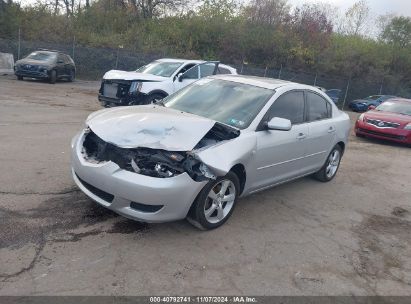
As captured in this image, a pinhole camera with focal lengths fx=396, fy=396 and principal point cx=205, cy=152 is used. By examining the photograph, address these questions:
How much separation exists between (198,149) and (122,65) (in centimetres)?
2202

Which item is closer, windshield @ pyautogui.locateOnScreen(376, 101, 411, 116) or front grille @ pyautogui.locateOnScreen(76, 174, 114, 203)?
front grille @ pyautogui.locateOnScreen(76, 174, 114, 203)

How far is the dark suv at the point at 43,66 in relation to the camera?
59.5 ft

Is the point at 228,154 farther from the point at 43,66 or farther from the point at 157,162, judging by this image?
the point at 43,66

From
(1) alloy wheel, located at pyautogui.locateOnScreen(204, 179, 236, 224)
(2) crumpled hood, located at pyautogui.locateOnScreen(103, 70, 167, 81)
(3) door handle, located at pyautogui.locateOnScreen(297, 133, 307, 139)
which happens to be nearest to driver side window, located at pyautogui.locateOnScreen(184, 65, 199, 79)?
(2) crumpled hood, located at pyautogui.locateOnScreen(103, 70, 167, 81)

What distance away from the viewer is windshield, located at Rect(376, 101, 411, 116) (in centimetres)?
1295

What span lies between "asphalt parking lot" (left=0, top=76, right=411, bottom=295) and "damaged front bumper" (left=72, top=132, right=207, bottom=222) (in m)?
0.32

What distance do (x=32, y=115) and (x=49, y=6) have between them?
77.4ft

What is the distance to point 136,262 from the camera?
364 centimetres

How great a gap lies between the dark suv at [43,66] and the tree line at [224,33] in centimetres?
675

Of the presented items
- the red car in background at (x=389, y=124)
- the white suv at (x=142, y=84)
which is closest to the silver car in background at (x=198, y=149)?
the white suv at (x=142, y=84)

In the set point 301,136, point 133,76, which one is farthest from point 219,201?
point 133,76

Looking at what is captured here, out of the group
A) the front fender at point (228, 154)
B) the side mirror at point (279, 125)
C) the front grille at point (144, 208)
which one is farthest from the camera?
the side mirror at point (279, 125)

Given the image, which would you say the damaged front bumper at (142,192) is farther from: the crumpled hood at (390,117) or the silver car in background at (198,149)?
the crumpled hood at (390,117)

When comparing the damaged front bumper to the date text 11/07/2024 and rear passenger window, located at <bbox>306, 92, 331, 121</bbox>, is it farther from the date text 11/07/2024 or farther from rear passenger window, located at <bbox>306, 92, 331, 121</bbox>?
rear passenger window, located at <bbox>306, 92, 331, 121</bbox>
